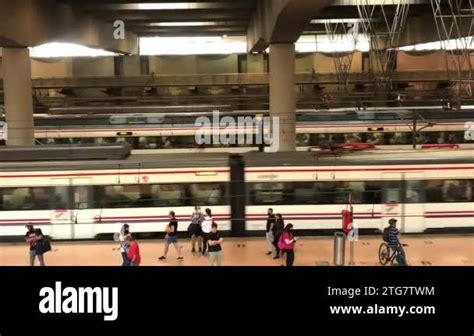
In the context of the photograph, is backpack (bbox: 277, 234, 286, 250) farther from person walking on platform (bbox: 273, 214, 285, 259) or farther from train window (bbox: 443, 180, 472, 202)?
train window (bbox: 443, 180, 472, 202)

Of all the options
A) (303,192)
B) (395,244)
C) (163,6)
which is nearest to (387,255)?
(395,244)

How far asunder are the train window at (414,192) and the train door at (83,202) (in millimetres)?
7040

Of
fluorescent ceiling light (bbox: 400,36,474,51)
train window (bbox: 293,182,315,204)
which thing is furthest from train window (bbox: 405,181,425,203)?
fluorescent ceiling light (bbox: 400,36,474,51)

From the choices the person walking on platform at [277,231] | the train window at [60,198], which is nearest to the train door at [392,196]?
the person walking on platform at [277,231]

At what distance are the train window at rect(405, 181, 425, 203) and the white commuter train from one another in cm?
2

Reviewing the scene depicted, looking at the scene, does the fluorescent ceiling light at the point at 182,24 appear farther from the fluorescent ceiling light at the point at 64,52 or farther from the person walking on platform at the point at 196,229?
the person walking on platform at the point at 196,229

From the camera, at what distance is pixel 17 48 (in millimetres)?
19312

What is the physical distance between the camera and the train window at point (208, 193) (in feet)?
42.1

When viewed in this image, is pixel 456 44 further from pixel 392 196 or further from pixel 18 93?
pixel 18 93

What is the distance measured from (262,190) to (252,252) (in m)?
1.81

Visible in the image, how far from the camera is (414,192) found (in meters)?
12.8
